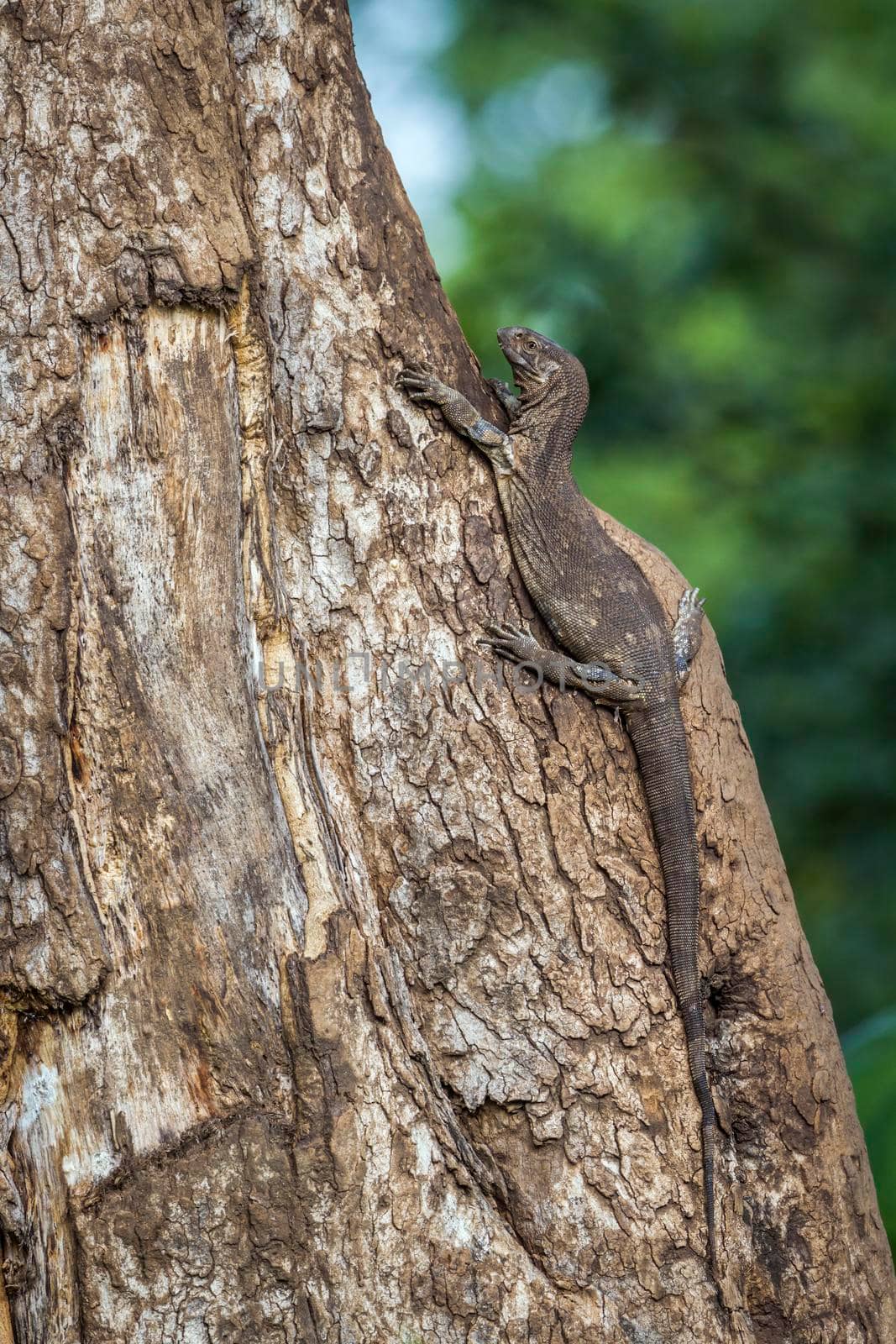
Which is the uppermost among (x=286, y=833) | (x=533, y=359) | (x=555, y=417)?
(x=533, y=359)

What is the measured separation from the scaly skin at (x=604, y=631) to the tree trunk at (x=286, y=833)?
0.23 feet

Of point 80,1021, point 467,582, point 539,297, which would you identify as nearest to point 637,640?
point 467,582

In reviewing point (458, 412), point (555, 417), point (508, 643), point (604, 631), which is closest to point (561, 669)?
point (508, 643)

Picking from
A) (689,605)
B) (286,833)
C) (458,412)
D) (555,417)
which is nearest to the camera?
(286,833)

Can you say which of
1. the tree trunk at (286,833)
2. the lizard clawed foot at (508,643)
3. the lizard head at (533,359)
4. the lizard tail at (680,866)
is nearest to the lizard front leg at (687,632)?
the lizard tail at (680,866)

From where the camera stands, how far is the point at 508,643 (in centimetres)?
300

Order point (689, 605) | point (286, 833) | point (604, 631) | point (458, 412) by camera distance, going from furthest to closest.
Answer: point (689, 605) < point (604, 631) < point (458, 412) < point (286, 833)

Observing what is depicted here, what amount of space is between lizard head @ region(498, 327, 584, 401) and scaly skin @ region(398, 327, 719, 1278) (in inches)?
9.5

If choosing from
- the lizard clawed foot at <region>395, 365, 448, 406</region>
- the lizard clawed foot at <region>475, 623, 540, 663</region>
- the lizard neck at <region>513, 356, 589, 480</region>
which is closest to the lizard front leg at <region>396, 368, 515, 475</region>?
the lizard clawed foot at <region>395, 365, 448, 406</region>

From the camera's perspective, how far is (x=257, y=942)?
2.69 metres

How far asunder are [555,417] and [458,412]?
97 cm

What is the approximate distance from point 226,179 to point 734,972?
2.44 metres

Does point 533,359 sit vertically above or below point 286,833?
above

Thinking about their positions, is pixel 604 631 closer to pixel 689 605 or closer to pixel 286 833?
pixel 689 605
